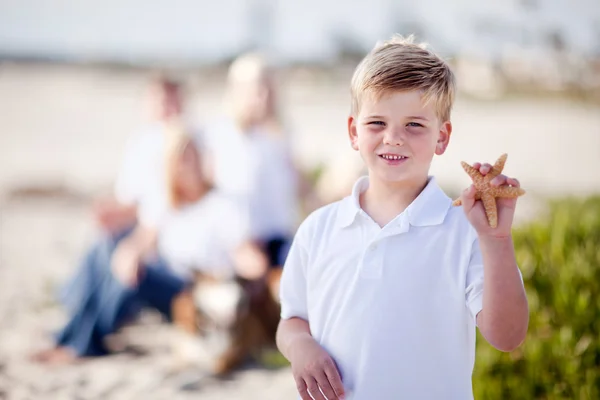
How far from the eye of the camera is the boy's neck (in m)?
1.64

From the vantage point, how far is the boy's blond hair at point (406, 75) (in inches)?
61.4

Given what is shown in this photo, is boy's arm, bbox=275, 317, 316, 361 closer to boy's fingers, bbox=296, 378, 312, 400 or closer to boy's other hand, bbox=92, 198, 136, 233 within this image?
boy's fingers, bbox=296, 378, 312, 400

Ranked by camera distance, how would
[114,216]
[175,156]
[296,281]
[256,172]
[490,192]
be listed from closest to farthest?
1. [490,192]
2. [296,281]
3. [175,156]
4. [256,172]
5. [114,216]

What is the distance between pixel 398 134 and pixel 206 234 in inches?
116

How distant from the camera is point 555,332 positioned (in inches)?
140

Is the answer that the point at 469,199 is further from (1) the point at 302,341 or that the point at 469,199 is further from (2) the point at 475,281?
(1) the point at 302,341

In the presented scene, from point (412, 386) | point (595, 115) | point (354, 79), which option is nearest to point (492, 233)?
point (412, 386)

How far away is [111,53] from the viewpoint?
35.5 metres

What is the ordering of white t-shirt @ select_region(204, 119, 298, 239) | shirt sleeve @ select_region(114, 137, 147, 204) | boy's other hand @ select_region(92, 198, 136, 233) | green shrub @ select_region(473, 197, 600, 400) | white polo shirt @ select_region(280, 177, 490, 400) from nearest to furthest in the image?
1. white polo shirt @ select_region(280, 177, 490, 400)
2. green shrub @ select_region(473, 197, 600, 400)
3. white t-shirt @ select_region(204, 119, 298, 239)
4. boy's other hand @ select_region(92, 198, 136, 233)
5. shirt sleeve @ select_region(114, 137, 147, 204)

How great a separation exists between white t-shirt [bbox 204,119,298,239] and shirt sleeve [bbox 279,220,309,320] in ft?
8.90

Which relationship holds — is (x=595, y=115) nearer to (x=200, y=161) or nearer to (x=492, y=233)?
(x=200, y=161)

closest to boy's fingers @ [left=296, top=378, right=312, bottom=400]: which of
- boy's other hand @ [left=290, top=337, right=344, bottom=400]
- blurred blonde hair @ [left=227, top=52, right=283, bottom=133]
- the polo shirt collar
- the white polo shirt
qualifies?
boy's other hand @ [left=290, top=337, right=344, bottom=400]

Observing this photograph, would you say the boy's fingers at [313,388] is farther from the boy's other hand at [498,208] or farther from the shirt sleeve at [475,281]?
the boy's other hand at [498,208]

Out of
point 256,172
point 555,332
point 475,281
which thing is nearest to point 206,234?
point 256,172
